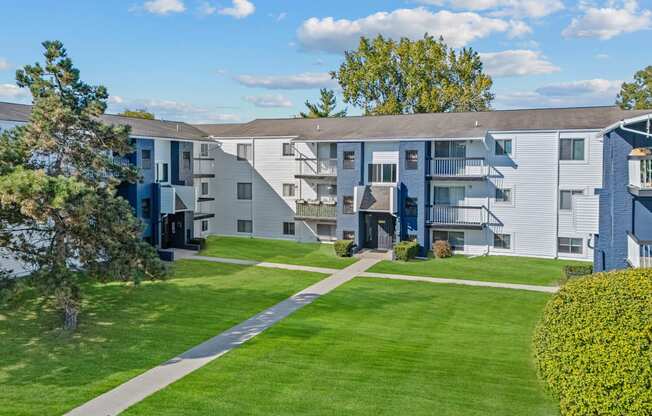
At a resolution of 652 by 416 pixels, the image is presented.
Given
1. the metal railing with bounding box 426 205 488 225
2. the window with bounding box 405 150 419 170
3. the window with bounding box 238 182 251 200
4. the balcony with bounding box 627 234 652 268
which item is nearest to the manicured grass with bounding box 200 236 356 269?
the window with bounding box 238 182 251 200

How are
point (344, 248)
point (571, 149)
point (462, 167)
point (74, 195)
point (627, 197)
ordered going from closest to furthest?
1. point (74, 195)
2. point (627, 197)
3. point (571, 149)
4. point (344, 248)
5. point (462, 167)

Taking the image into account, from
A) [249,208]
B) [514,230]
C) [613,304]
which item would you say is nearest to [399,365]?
[613,304]

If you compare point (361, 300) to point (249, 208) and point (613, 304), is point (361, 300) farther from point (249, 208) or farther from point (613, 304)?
point (249, 208)

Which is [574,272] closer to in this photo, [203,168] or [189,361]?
[189,361]

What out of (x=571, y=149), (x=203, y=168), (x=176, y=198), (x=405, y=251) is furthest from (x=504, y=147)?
(x=203, y=168)

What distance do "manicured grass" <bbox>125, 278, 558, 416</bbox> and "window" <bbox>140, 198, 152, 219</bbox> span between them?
14.3 meters

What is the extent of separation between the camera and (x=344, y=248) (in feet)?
113

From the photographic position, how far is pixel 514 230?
34.8 metres

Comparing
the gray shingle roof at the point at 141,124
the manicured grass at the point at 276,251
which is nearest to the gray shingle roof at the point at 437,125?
the gray shingle roof at the point at 141,124

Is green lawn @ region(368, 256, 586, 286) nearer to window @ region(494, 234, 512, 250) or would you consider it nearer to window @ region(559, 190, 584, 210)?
window @ region(494, 234, 512, 250)

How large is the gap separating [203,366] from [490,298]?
13790mm

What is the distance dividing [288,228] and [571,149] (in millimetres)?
19079

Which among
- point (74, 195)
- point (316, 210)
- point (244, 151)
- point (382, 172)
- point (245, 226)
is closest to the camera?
point (74, 195)

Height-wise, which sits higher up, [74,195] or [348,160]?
[348,160]
